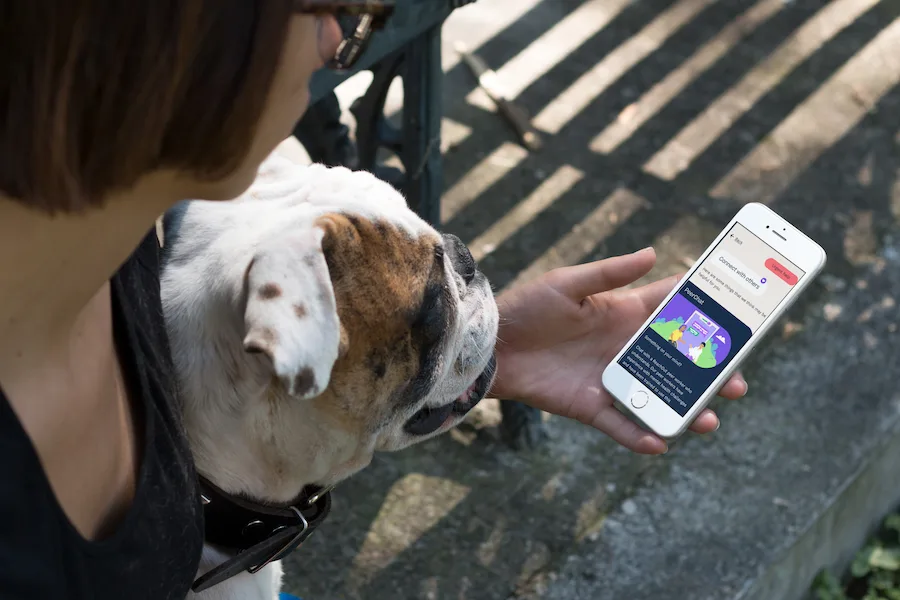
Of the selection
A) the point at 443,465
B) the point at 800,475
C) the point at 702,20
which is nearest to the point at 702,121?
the point at 702,20

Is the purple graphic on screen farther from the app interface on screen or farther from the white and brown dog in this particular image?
the white and brown dog

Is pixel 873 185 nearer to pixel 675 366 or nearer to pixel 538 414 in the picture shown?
pixel 538 414

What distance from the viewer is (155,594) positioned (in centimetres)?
138

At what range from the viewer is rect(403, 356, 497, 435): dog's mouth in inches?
72.3

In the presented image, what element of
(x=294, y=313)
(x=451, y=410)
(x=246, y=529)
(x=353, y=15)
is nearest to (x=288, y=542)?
(x=246, y=529)

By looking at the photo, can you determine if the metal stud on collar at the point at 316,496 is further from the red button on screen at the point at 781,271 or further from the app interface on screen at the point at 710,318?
the red button on screen at the point at 781,271

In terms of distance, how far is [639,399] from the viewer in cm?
210

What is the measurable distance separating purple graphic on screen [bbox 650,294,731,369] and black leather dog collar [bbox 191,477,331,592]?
0.88 metres

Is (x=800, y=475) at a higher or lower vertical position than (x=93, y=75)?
lower

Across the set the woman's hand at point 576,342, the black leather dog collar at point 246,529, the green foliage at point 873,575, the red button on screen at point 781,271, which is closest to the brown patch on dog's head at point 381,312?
the black leather dog collar at point 246,529

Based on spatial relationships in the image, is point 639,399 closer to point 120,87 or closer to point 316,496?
point 316,496

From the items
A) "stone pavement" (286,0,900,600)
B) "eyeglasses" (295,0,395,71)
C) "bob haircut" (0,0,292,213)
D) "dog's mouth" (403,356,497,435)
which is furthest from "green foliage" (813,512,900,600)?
"bob haircut" (0,0,292,213)

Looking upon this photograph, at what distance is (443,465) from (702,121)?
183 centimetres

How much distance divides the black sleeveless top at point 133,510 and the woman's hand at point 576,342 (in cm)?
84
